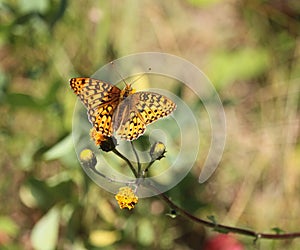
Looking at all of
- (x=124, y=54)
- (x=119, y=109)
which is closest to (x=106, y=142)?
(x=119, y=109)

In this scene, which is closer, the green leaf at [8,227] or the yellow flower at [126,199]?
the yellow flower at [126,199]

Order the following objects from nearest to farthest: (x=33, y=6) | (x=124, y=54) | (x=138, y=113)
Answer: (x=138, y=113)
(x=33, y=6)
(x=124, y=54)

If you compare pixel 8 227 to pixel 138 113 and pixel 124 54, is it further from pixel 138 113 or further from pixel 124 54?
pixel 138 113

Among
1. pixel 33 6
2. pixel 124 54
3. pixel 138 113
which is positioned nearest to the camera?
pixel 138 113

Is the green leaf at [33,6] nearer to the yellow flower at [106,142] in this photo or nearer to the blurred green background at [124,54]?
the blurred green background at [124,54]

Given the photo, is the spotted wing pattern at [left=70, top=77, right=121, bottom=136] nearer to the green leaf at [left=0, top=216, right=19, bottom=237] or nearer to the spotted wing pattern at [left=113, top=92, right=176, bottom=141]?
the spotted wing pattern at [left=113, top=92, right=176, bottom=141]

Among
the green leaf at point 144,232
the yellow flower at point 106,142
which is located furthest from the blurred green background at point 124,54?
the yellow flower at point 106,142

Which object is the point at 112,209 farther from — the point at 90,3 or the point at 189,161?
the point at 90,3
